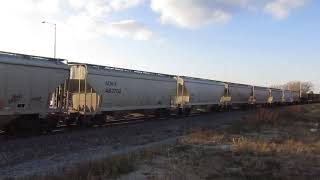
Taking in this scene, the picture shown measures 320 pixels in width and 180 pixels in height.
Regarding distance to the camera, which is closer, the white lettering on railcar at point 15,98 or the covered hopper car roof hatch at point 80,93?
the white lettering on railcar at point 15,98

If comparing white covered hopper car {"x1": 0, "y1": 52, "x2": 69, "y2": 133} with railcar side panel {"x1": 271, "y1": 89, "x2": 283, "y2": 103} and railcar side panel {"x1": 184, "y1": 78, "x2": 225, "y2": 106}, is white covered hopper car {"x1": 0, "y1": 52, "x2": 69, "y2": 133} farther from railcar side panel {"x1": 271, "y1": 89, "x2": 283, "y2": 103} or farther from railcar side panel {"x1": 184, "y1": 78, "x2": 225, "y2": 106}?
railcar side panel {"x1": 271, "y1": 89, "x2": 283, "y2": 103}

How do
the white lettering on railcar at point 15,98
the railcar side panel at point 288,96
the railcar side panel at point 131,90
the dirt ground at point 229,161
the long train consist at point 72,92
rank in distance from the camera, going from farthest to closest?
the railcar side panel at point 288,96
the railcar side panel at point 131,90
the long train consist at point 72,92
the white lettering on railcar at point 15,98
the dirt ground at point 229,161

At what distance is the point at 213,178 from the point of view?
11281 millimetres

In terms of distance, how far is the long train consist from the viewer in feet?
63.6

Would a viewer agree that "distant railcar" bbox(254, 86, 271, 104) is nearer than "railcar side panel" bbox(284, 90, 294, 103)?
Yes

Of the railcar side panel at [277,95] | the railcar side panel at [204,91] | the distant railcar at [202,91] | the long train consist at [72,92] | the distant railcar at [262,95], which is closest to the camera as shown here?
the long train consist at [72,92]

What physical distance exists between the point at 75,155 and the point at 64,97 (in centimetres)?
823

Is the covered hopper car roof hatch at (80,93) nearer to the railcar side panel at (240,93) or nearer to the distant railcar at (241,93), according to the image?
the distant railcar at (241,93)

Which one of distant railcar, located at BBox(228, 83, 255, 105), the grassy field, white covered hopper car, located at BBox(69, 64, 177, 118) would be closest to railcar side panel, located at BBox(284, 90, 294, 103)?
distant railcar, located at BBox(228, 83, 255, 105)

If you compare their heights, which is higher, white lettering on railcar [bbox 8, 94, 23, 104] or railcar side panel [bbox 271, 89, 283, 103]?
railcar side panel [bbox 271, 89, 283, 103]

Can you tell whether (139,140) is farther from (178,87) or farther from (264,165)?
(178,87)

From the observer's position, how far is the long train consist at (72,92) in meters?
19.4

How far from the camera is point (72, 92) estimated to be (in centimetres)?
2425

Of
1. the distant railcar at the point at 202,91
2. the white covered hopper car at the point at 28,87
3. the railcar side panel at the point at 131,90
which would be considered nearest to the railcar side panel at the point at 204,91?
the distant railcar at the point at 202,91
